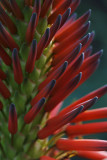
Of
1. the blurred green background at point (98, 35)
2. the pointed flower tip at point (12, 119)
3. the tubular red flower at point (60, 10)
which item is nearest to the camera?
the pointed flower tip at point (12, 119)

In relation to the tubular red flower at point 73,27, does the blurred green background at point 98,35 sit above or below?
below

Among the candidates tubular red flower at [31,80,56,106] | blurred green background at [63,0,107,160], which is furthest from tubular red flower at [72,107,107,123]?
blurred green background at [63,0,107,160]

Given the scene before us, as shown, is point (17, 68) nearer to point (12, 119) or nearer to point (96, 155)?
point (12, 119)

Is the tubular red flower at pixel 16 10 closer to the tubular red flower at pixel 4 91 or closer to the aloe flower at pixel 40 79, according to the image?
the aloe flower at pixel 40 79

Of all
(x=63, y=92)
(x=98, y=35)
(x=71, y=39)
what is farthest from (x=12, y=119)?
(x=98, y=35)

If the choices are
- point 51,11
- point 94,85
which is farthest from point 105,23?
point 51,11

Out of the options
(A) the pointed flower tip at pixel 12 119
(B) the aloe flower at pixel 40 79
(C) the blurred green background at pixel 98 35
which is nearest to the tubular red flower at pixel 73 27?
(B) the aloe flower at pixel 40 79

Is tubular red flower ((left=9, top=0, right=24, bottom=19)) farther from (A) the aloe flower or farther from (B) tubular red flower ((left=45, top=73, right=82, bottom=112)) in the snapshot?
(B) tubular red flower ((left=45, top=73, right=82, bottom=112))
